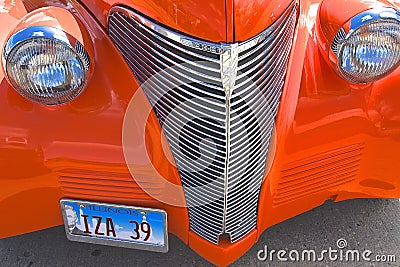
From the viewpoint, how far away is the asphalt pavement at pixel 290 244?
2455mm

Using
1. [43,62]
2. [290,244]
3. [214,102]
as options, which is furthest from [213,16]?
[290,244]

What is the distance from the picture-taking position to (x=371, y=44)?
1.72 meters

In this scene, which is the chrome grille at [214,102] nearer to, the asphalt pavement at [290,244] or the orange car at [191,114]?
the orange car at [191,114]

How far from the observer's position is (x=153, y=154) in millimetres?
1838

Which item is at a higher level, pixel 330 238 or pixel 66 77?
pixel 66 77

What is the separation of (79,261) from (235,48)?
1.40 m

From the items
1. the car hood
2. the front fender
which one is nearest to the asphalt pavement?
the front fender

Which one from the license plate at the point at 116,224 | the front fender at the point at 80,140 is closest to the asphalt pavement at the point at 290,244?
the license plate at the point at 116,224

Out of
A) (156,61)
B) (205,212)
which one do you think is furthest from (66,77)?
(205,212)

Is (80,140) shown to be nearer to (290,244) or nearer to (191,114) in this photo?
(191,114)

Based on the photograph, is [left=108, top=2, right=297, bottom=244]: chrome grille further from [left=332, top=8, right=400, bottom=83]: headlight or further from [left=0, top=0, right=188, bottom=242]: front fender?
[left=332, top=8, right=400, bottom=83]: headlight

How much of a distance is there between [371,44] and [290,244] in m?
1.19

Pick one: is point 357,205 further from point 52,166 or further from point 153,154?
point 52,166

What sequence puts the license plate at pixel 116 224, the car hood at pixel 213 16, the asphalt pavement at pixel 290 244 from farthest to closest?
the asphalt pavement at pixel 290 244 → the license plate at pixel 116 224 → the car hood at pixel 213 16
